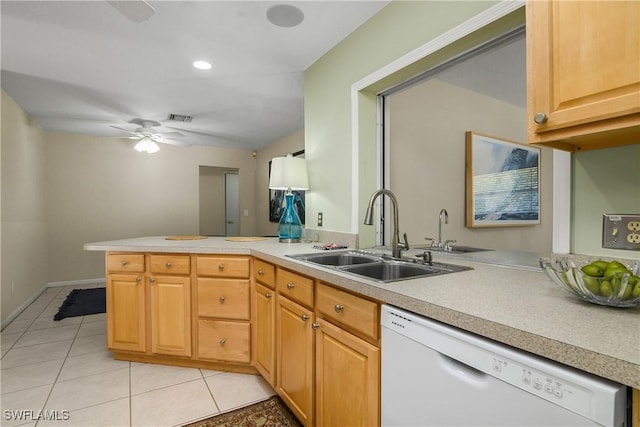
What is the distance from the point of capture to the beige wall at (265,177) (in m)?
5.20

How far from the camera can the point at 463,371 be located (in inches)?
32.5

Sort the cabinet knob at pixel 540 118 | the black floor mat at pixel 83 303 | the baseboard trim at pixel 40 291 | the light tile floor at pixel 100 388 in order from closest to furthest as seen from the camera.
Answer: the cabinet knob at pixel 540 118
the light tile floor at pixel 100 388
the baseboard trim at pixel 40 291
the black floor mat at pixel 83 303

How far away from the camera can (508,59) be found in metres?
2.46

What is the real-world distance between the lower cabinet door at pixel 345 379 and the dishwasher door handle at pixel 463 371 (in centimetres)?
29

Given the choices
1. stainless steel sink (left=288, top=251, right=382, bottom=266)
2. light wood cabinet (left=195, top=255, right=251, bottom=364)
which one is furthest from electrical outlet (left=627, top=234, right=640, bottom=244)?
light wood cabinet (left=195, top=255, right=251, bottom=364)

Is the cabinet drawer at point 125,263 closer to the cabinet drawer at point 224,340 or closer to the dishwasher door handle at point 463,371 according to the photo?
the cabinet drawer at point 224,340

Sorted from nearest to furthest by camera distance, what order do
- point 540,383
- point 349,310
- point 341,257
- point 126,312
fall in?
1. point 540,383
2. point 349,310
3. point 341,257
4. point 126,312

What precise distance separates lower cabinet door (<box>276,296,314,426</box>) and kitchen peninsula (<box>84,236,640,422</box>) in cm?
9

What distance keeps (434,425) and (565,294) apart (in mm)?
536

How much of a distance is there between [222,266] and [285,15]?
5.49ft

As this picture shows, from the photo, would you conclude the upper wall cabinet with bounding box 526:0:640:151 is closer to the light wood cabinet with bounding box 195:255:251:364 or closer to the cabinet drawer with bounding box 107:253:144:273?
the light wood cabinet with bounding box 195:255:251:364

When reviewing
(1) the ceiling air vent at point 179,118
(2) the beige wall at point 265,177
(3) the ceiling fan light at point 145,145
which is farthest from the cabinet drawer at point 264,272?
(2) the beige wall at point 265,177

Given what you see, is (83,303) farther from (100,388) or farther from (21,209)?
(100,388)

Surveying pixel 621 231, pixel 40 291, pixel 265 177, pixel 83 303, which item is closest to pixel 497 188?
pixel 621 231
